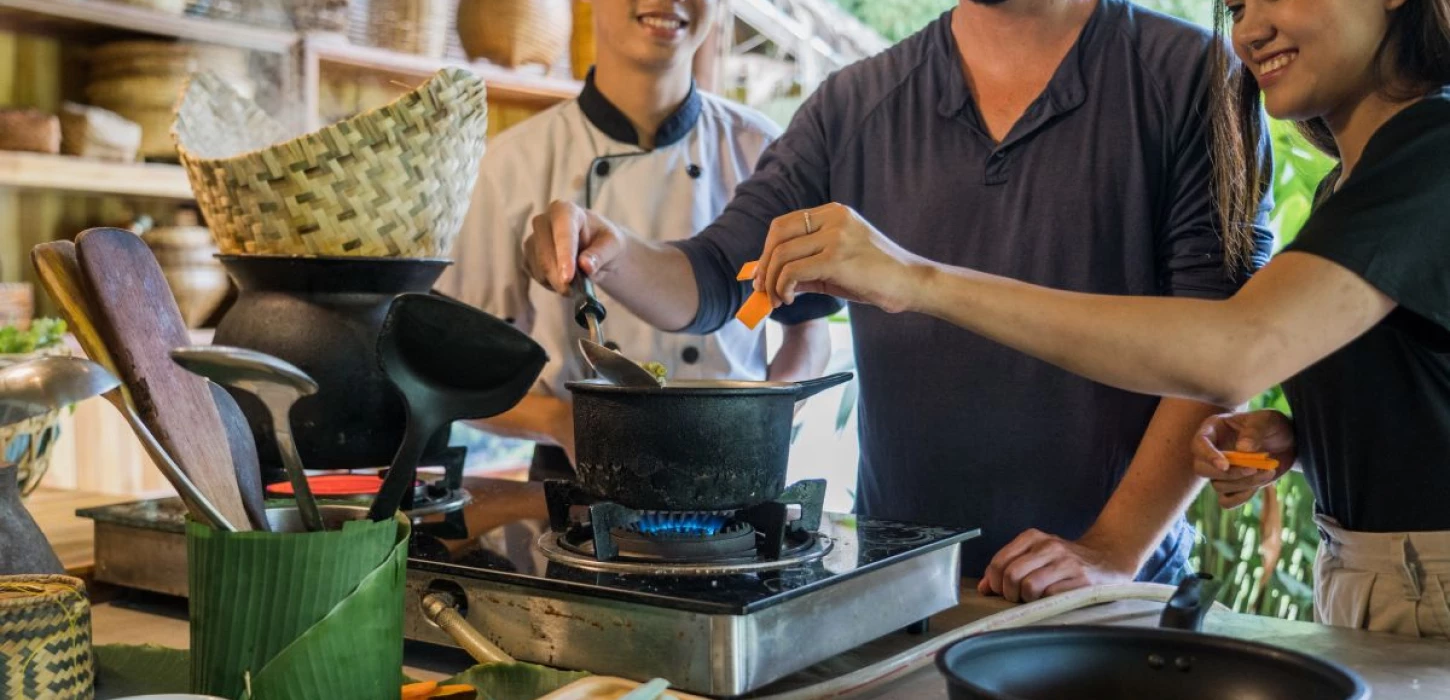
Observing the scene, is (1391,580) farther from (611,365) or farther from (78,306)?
(78,306)

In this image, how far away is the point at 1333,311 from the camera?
1156 mm

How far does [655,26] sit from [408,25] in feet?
5.05

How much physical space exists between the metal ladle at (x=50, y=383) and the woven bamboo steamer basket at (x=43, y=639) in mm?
112

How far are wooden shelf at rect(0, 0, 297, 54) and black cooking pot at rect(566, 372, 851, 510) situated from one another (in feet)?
7.47

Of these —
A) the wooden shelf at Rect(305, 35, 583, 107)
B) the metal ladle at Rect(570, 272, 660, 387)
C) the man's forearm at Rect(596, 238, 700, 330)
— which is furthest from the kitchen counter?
the wooden shelf at Rect(305, 35, 583, 107)

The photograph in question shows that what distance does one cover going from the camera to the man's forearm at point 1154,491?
1562mm

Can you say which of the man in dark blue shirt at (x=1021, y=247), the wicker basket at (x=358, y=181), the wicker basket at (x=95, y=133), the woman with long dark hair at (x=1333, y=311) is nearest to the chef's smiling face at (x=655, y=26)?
the man in dark blue shirt at (x=1021, y=247)

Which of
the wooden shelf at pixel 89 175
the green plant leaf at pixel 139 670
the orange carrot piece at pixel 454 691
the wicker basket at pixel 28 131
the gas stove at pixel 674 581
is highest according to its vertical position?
the wicker basket at pixel 28 131

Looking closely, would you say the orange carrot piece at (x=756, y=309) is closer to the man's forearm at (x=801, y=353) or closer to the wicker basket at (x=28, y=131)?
the man's forearm at (x=801, y=353)

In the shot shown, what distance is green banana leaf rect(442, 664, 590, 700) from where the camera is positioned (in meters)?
0.96

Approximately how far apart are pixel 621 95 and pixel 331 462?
3.82 ft

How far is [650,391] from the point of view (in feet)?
3.58

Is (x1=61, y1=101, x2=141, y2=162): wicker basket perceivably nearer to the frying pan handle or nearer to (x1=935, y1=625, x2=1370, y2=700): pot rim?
the frying pan handle

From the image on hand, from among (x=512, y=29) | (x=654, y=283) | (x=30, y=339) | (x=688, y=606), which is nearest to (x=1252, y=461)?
(x=688, y=606)
